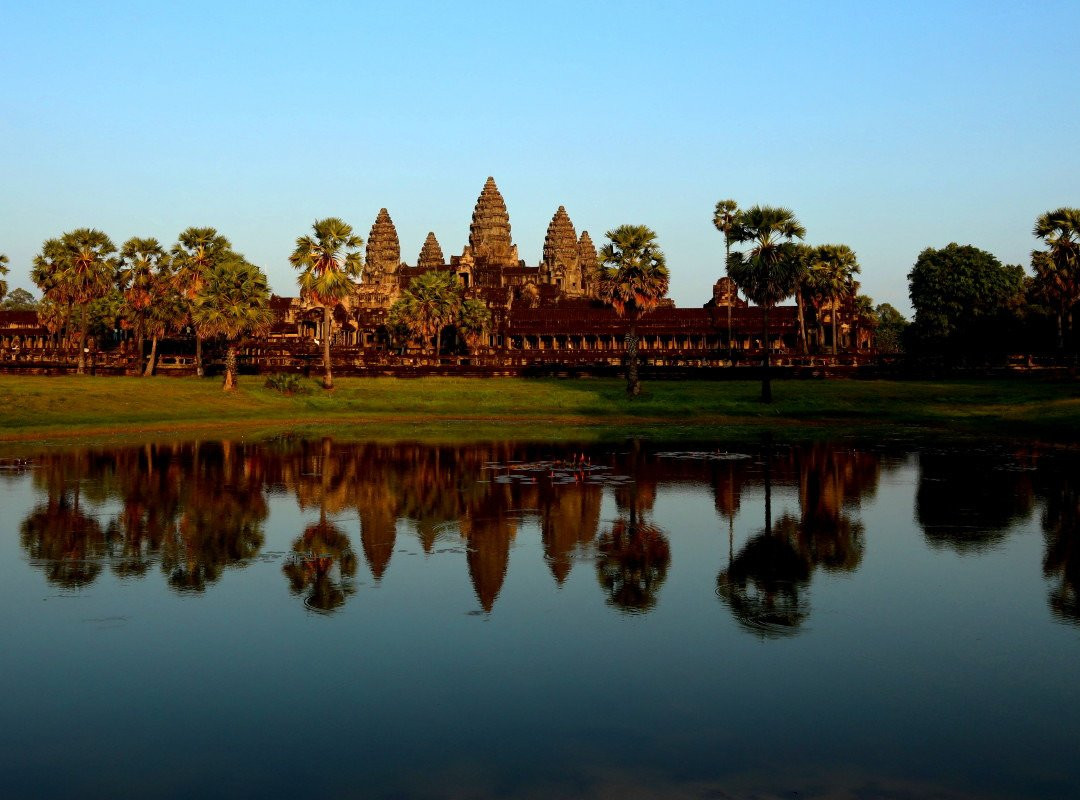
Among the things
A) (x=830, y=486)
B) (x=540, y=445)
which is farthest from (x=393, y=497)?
(x=540, y=445)

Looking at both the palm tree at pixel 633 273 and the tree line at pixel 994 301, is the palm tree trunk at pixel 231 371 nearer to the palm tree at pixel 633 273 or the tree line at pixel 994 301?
the palm tree at pixel 633 273

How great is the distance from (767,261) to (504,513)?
140ft

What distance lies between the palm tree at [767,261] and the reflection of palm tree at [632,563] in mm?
41637

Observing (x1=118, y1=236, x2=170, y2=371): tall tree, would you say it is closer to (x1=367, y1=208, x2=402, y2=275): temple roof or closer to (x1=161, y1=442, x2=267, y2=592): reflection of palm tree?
(x1=161, y1=442, x2=267, y2=592): reflection of palm tree

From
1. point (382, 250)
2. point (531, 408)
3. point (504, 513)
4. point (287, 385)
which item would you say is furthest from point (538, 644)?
point (382, 250)

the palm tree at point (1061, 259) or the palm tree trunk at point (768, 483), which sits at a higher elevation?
the palm tree at point (1061, 259)

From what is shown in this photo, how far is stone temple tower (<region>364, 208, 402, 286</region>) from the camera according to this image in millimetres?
171125

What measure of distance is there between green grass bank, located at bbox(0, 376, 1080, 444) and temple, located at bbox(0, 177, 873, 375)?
19.4 ft

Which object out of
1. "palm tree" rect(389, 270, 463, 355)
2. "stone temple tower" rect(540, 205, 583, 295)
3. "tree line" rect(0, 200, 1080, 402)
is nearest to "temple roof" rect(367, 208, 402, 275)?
"stone temple tower" rect(540, 205, 583, 295)

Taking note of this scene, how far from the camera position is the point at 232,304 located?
232 ft

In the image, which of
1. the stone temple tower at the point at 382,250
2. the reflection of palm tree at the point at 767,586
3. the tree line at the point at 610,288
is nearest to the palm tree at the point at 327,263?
the tree line at the point at 610,288

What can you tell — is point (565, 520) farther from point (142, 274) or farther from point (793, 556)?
point (142, 274)

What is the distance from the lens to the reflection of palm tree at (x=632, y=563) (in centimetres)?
1648

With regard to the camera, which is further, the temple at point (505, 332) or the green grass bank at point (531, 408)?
the temple at point (505, 332)
